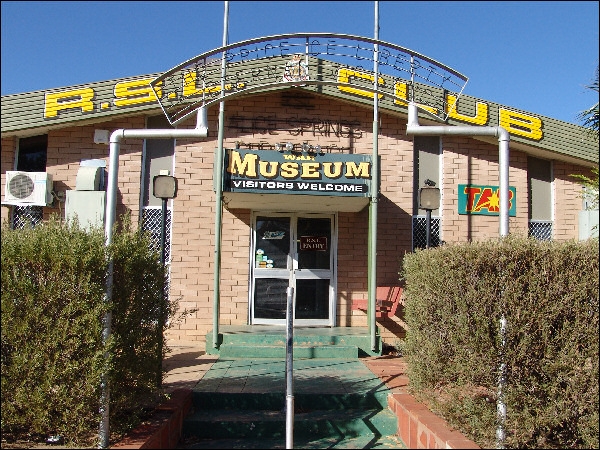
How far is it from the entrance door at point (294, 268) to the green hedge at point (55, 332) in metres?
5.35

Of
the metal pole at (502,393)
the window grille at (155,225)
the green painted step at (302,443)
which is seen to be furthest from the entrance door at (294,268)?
the metal pole at (502,393)

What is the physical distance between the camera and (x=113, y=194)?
5.18 meters

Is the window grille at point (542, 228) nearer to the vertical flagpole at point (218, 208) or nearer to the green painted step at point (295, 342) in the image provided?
the green painted step at point (295, 342)

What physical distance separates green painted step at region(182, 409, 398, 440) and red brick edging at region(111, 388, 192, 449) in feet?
0.61

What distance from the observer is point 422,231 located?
33.7 feet

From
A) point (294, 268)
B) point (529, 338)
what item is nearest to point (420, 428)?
point (529, 338)

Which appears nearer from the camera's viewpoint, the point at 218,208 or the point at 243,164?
the point at 243,164

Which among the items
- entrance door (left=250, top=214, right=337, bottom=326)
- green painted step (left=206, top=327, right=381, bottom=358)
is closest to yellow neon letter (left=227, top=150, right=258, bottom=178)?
entrance door (left=250, top=214, right=337, bottom=326)

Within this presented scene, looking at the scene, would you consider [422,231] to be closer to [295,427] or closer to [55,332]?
[295,427]

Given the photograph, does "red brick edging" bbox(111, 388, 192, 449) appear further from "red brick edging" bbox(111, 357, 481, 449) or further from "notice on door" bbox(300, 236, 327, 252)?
"notice on door" bbox(300, 236, 327, 252)

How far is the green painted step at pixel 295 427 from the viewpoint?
18.4ft

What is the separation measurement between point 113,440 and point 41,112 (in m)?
6.53

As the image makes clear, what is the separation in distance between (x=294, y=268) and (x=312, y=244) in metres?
0.53

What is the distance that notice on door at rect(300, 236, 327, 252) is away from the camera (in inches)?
400
